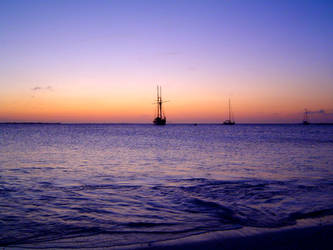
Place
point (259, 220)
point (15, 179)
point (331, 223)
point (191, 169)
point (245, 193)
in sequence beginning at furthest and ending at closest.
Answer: point (191, 169) < point (15, 179) < point (245, 193) < point (259, 220) < point (331, 223)

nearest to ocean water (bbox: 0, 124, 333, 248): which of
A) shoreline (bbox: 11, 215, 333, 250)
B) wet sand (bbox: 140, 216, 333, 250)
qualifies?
shoreline (bbox: 11, 215, 333, 250)

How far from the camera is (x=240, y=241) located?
5.19m

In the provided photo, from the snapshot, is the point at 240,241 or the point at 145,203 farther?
the point at 145,203

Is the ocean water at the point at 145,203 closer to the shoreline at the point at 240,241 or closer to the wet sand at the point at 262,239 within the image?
the shoreline at the point at 240,241

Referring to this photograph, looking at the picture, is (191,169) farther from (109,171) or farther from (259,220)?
(259,220)

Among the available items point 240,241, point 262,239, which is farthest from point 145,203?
point 262,239

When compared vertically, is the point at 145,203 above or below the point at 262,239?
below

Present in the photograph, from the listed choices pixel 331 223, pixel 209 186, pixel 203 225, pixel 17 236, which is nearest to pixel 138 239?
pixel 203 225

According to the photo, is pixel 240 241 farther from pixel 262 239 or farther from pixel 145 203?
pixel 145 203

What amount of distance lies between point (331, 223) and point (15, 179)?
11967 millimetres

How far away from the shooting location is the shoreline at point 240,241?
4.93 metres

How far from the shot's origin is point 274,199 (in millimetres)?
9070

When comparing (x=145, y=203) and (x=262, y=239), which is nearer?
(x=262, y=239)

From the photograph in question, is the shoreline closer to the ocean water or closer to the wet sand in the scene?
the wet sand
